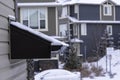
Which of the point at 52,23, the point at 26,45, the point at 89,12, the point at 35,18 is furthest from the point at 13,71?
the point at 89,12

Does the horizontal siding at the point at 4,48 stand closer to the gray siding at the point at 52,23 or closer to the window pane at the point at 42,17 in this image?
the gray siding at the point at 52,23

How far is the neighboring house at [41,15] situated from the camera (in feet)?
120

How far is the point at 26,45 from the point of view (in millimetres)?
5898

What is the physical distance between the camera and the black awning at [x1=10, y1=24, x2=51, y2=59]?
19.3 ft

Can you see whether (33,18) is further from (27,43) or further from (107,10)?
(27,43)

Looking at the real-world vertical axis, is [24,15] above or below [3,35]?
above

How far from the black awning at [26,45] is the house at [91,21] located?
46930mm

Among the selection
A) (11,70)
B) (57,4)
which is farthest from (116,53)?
(11,70)

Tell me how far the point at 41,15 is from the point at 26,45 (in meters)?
31.4

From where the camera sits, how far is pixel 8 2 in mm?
6199

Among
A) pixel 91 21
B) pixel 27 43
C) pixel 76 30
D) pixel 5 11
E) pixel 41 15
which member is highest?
pixel 41 15

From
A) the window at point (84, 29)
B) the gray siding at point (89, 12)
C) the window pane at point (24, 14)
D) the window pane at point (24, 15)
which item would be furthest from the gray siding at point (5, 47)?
the gray siding at point (89, 12)

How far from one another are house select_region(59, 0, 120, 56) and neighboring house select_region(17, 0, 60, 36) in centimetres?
1546

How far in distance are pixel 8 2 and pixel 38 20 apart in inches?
1208
